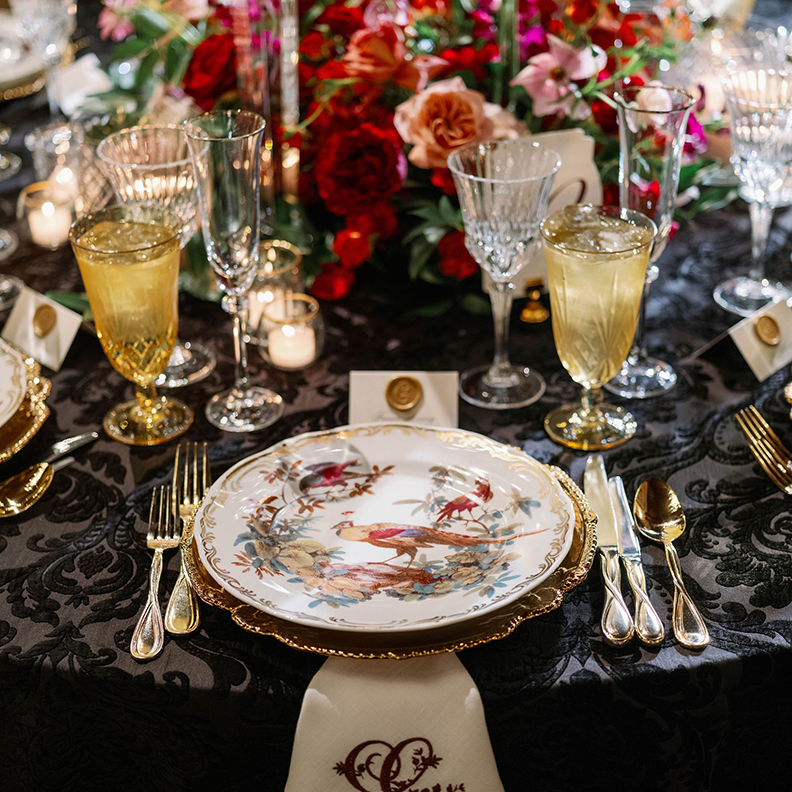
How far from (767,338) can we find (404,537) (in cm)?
63

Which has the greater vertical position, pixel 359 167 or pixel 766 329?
pixel 359 167

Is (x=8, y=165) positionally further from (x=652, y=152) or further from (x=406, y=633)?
(x=406, y=633)

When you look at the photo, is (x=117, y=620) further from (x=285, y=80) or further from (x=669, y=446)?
(x=285, y=80)

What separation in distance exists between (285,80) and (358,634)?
0.97 metres

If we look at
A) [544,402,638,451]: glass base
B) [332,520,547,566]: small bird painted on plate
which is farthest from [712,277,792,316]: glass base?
[332,520,547,566]: small bird painted on plate

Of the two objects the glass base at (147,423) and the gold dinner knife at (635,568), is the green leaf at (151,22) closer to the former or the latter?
the glass base at (147,423)

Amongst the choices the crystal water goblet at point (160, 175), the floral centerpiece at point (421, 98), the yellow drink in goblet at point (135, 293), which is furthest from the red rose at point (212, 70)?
the yellow drink in goblet at point (135, 293)

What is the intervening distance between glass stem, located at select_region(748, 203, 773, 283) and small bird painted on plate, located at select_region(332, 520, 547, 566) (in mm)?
777

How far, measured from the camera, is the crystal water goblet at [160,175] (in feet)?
3.87

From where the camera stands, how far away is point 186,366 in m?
1.29

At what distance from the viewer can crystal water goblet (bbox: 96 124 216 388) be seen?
3.87 ft

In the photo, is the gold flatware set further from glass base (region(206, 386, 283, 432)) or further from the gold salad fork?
the gold salad fork

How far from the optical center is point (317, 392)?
123cm

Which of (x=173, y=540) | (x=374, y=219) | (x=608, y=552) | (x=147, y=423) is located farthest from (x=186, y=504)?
(x=374, y=219)
